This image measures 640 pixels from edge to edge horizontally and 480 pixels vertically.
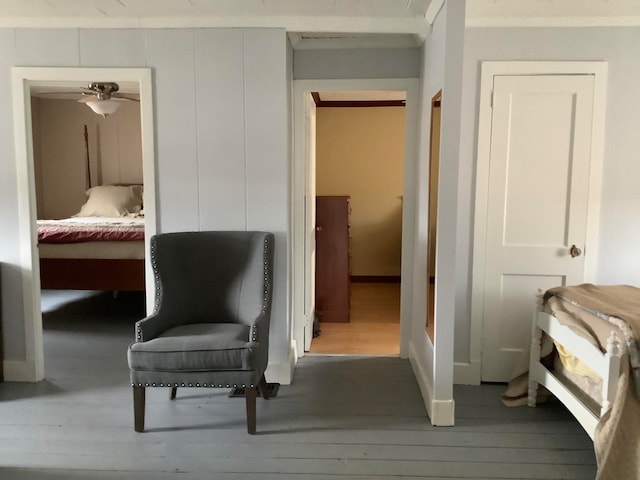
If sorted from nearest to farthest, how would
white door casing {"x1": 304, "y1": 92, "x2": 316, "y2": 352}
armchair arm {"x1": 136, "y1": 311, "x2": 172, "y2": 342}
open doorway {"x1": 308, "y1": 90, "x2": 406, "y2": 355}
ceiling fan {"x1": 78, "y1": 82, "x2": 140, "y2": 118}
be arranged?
armchair arm {"x1": 136, "y1": 311, "x2": 172, "y2": 342} < white door casing {"x1": 304, "y1": 92, "x2": 316, "y2": 352} < ceiling fan {"x1": 78, "y1": 82, "x2": 140, "y2": 118} < open doorway {"x1": 308, "y1": 90, "x2": 406, "y2": 355}

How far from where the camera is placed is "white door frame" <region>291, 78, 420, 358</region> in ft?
10.8

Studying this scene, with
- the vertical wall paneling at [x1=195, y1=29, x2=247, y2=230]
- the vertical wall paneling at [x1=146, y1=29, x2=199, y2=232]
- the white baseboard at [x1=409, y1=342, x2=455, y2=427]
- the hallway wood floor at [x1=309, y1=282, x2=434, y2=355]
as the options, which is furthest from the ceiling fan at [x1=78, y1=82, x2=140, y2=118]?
the white baseboard at [x1=409, y1=342, x2=455, y2=427]

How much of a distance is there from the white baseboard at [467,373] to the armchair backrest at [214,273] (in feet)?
4.41

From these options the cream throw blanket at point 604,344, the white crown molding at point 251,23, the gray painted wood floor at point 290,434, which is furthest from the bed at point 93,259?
the cream throw blanket at point 604,344

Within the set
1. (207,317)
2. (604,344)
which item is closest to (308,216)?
(207,317)

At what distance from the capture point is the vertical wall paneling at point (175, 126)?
2.86 metres

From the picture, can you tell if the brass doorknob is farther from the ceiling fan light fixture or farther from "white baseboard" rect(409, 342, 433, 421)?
the ceiling fan light fixture

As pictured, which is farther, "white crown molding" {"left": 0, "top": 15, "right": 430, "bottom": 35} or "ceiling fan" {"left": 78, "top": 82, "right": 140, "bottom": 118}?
"ceiling fan" {"left": 78, "top": 82, "right": 140, "bottom": 118}

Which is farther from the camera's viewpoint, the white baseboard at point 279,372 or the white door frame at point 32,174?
the white baseboard at point 279,372

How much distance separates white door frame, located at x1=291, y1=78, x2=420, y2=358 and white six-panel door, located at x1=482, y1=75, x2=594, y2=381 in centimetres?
60

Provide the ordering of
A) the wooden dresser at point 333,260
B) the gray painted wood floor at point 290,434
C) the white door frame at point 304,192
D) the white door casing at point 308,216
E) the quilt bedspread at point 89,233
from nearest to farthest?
the gray painted wood floor at point 290,434 < the white door frame at point 304,192 < the white door casing at point 308,216 < the quilt bedspread at point 89,233 < the wooden dresser at point 333,260

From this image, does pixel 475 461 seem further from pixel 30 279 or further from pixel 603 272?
pixel 30 279

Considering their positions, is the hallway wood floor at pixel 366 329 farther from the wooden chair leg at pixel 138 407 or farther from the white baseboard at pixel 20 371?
the white baseboard at pixel 20 371

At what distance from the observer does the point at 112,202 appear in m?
5.62
